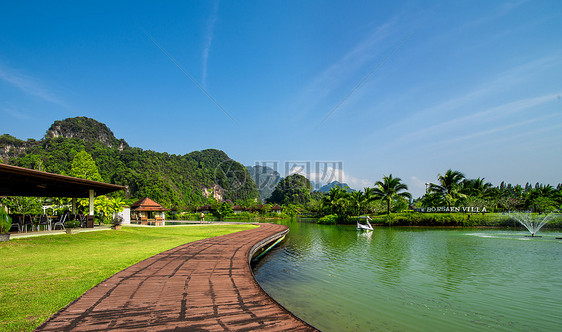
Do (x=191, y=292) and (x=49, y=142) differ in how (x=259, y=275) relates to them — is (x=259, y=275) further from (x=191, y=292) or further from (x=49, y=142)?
(x=49, y=142)

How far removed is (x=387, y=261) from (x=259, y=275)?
5023 mm

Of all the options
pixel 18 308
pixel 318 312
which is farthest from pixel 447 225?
pixel 18 308

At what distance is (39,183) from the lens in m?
12.6

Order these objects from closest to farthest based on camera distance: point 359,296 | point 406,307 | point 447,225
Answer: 1. point 406,307
2. point 359,296
3. point 447,225

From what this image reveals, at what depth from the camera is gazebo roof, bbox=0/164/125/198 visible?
10294mm

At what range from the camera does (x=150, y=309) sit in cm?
402

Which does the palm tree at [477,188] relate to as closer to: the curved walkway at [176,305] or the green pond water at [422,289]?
the green pond water at [422,289]

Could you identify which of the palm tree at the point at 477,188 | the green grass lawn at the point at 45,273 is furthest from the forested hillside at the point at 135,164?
the palm tree at the point at 477,188

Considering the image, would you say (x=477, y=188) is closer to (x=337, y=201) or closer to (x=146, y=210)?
(x=337, y=201)

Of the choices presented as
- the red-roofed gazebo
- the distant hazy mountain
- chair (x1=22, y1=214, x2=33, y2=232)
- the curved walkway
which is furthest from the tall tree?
the distant hazy mountain

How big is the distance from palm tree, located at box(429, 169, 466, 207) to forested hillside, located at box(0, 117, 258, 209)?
43684 mm

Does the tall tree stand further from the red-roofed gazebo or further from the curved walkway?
the curved walkway

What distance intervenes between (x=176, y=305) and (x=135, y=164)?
78009 mm

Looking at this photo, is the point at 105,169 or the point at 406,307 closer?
the point at 406,307
